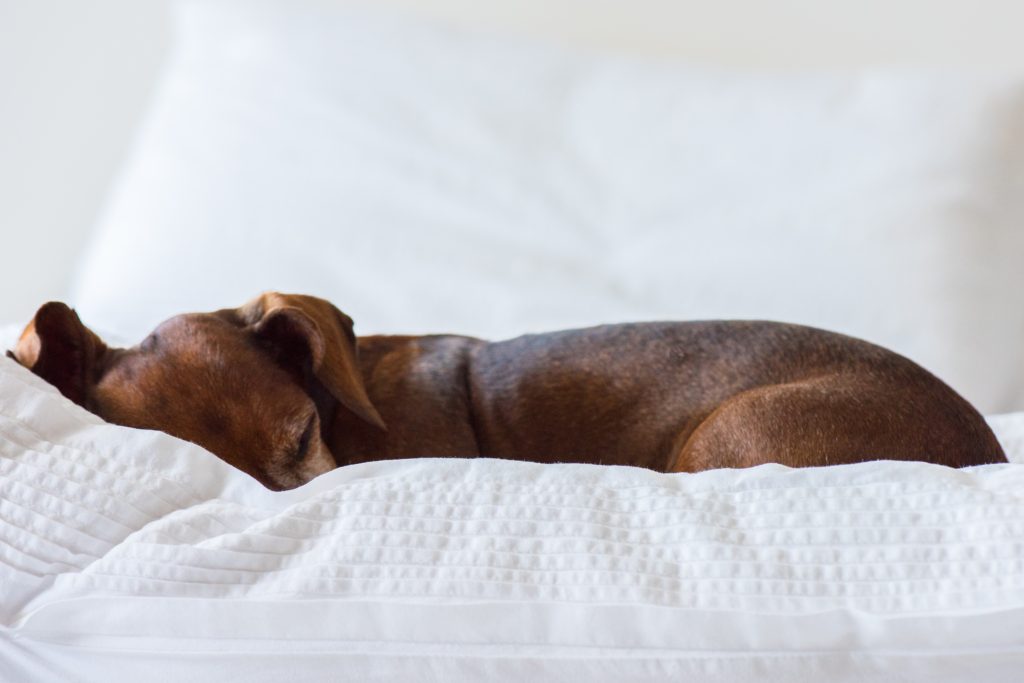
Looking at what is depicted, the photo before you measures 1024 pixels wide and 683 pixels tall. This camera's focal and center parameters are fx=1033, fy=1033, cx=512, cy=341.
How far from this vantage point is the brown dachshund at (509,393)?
158 cm

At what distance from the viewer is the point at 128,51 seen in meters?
3.51

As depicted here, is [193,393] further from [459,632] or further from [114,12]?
[114,12]

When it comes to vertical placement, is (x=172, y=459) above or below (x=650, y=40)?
below

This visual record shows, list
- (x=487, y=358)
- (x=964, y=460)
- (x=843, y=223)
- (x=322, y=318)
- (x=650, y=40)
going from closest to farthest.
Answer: (x=964, y=460), (x=322, y=318), (x=487, y=358), (x=843, y=223), (x=650, y=40)

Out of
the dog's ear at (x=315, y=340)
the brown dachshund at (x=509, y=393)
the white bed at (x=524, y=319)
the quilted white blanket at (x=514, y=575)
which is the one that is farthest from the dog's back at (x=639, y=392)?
the quilted white blanket at (x=514, y=575)

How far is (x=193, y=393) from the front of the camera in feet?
5.46

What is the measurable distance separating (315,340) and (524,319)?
0.81 metres

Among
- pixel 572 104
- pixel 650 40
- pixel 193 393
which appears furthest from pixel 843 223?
pixel 193 393

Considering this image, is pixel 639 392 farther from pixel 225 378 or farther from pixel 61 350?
pixel 61 350

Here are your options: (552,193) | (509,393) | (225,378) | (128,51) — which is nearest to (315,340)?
(225,378)

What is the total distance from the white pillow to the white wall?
53 cm

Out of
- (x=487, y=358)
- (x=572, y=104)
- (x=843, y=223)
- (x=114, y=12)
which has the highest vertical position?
(x=114, y=12)

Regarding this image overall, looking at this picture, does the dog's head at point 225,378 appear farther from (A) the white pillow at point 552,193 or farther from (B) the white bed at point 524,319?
(A) the white pillow at point 552,193

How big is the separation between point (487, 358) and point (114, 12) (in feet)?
7.42
